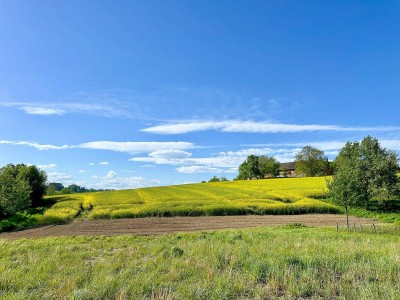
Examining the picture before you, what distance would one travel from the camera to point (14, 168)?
74250 millimetres

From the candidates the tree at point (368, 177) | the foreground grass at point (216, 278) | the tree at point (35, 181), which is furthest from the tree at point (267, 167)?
the foreground grass at point (216, 278)

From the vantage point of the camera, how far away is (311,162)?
119 metres

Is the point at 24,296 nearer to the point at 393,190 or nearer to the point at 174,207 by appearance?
the point at 174,207

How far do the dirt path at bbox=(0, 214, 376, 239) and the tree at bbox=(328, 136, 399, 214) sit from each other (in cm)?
391

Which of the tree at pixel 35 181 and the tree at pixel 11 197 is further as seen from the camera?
the tree at pixel 35 181

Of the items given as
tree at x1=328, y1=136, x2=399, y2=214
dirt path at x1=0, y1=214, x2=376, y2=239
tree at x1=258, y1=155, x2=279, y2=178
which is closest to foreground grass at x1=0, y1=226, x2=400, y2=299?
dirt path at x1=0, y1=214, x2=376, y2=239

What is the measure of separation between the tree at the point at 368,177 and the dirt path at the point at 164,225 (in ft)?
12.8

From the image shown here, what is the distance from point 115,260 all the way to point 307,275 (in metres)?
6.30

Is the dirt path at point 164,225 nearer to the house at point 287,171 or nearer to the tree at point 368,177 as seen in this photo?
the tree at point 368,177

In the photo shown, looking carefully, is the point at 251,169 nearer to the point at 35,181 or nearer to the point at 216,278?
the point at 35,181

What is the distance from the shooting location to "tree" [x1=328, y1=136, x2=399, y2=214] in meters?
32.2

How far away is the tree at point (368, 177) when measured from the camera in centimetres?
3225

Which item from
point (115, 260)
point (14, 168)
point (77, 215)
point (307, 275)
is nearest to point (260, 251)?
point (307, 275)

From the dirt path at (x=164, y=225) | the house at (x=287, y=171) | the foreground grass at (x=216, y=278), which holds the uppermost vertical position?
the house at (x=287, y=171)
